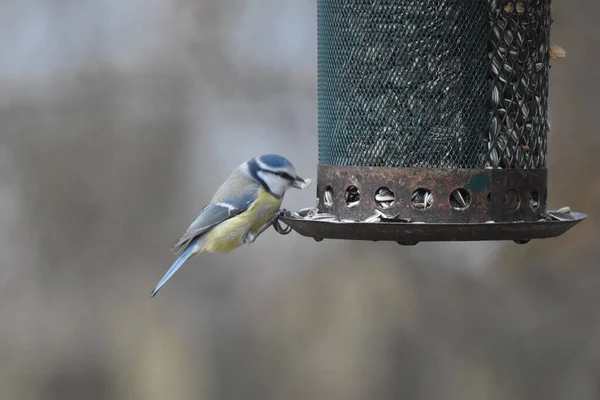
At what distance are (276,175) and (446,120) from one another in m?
1.03

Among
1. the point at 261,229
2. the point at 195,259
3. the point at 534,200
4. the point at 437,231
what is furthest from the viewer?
the point at 195,259

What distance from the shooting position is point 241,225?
5945mm

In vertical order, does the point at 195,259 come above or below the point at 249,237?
below

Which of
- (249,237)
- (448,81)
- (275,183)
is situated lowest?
(249,237)

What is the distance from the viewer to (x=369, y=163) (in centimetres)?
509

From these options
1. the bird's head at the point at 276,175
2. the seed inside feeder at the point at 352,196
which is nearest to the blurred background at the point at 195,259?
the bird's head at the point at 276,175

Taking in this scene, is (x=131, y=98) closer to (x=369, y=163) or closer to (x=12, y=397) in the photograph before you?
(x=12, y=397)

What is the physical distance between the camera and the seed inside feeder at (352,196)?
5.08m

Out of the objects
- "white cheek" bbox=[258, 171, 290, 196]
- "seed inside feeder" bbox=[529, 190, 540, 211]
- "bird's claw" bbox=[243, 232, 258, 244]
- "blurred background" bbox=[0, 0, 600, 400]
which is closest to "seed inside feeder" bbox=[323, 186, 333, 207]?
"white cheek" bbox=[258, 171, 290, 196]

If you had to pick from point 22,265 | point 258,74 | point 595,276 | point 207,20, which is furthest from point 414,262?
point 22,265

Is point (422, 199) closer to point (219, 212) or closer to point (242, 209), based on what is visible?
point (242, 209)

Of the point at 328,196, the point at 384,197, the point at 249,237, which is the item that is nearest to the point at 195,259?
the point at 249,237

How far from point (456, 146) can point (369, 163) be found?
15.7 inches

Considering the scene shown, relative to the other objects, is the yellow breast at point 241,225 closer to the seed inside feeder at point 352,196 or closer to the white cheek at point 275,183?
the white cheek at point 275,183
